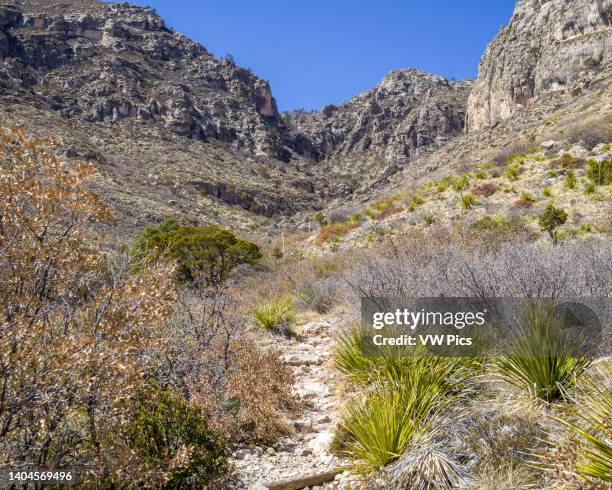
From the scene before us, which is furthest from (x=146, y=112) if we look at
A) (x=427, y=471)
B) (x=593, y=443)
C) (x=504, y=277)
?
(x=593, y=443)

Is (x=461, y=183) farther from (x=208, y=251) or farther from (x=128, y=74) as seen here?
(x=128, y=74)

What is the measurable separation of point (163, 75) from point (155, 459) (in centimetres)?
7694

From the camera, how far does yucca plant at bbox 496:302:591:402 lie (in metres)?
3.67

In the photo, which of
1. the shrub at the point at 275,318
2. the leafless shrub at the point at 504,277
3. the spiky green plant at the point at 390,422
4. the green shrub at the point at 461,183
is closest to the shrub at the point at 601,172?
the green shrub at the point at 461,183

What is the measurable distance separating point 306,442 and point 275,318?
433 cm

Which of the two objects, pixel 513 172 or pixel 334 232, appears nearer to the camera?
pixel 513 172

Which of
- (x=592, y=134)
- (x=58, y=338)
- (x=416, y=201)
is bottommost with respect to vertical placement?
(x=58, y=338)

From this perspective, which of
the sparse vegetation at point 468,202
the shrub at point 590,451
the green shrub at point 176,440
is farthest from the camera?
the sparse vegetation at point 468,202

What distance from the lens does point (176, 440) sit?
134 inches

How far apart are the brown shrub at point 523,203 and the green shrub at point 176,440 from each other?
12.0 meters

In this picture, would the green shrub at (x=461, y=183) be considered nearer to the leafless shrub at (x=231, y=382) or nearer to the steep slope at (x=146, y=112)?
the leafless shrub at (x=231, y=382)

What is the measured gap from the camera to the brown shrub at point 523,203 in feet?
42.4

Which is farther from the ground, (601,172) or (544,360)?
(601,172)

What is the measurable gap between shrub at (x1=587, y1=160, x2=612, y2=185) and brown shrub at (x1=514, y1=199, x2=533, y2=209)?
6.21 ft
